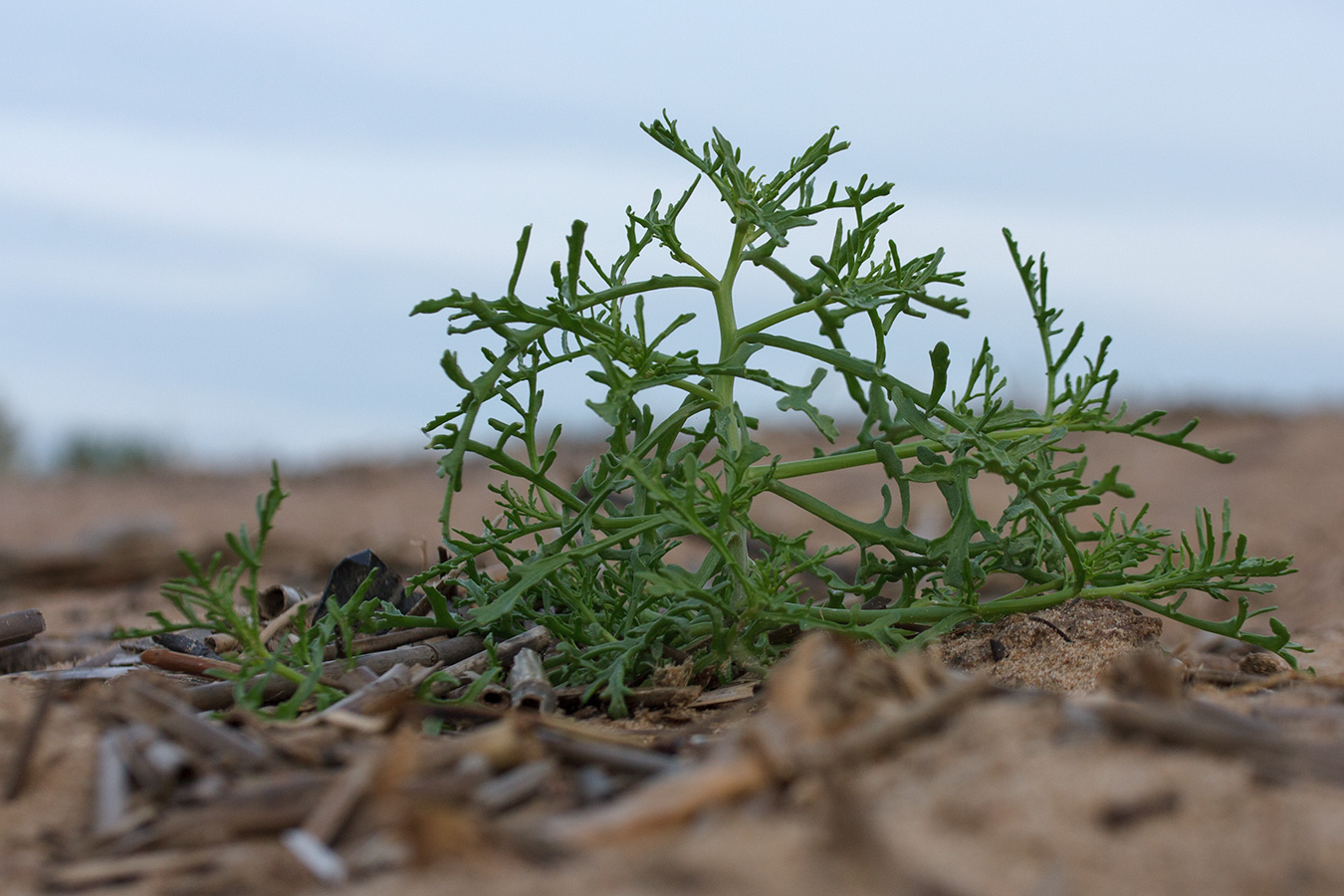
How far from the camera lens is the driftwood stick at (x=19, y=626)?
3379 mm

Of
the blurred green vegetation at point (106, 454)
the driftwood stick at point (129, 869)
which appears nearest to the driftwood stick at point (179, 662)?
the driftwood stick at point (129, 869)

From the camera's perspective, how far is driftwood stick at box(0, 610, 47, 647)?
338 centimetres

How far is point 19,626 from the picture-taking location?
3406 mm

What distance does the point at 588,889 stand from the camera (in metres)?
1.38

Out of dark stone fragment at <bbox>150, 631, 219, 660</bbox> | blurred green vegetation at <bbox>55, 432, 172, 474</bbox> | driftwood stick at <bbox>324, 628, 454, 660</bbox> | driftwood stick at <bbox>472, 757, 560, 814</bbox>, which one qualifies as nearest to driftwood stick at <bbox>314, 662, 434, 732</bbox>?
driftwood stick at <bbox>324, 628, 454, 660</bbox>

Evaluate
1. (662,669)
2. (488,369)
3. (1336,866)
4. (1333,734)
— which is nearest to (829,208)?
(488,369)

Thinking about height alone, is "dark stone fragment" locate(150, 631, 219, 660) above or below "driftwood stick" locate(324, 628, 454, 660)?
below

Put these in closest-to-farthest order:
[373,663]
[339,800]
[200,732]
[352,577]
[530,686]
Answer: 1. [339,800]
2. [200,732]
3. [530,686]
4. [373,663]
5. [352,577]

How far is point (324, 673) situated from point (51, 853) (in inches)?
36.4

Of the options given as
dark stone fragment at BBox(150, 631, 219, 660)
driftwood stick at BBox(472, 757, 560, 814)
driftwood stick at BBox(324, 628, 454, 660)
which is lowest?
dark stone fragment at BBox(150, 631, 219, 660)

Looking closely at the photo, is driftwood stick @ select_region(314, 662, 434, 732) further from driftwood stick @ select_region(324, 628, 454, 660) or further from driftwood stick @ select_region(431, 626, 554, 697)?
driftwood stick @ select_region(324, 628, 454, 660)

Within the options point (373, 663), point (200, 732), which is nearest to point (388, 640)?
point (373, 663)

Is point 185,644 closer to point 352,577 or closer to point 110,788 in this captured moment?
point 352,577

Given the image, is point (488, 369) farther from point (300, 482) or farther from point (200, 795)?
point (300, 482)
